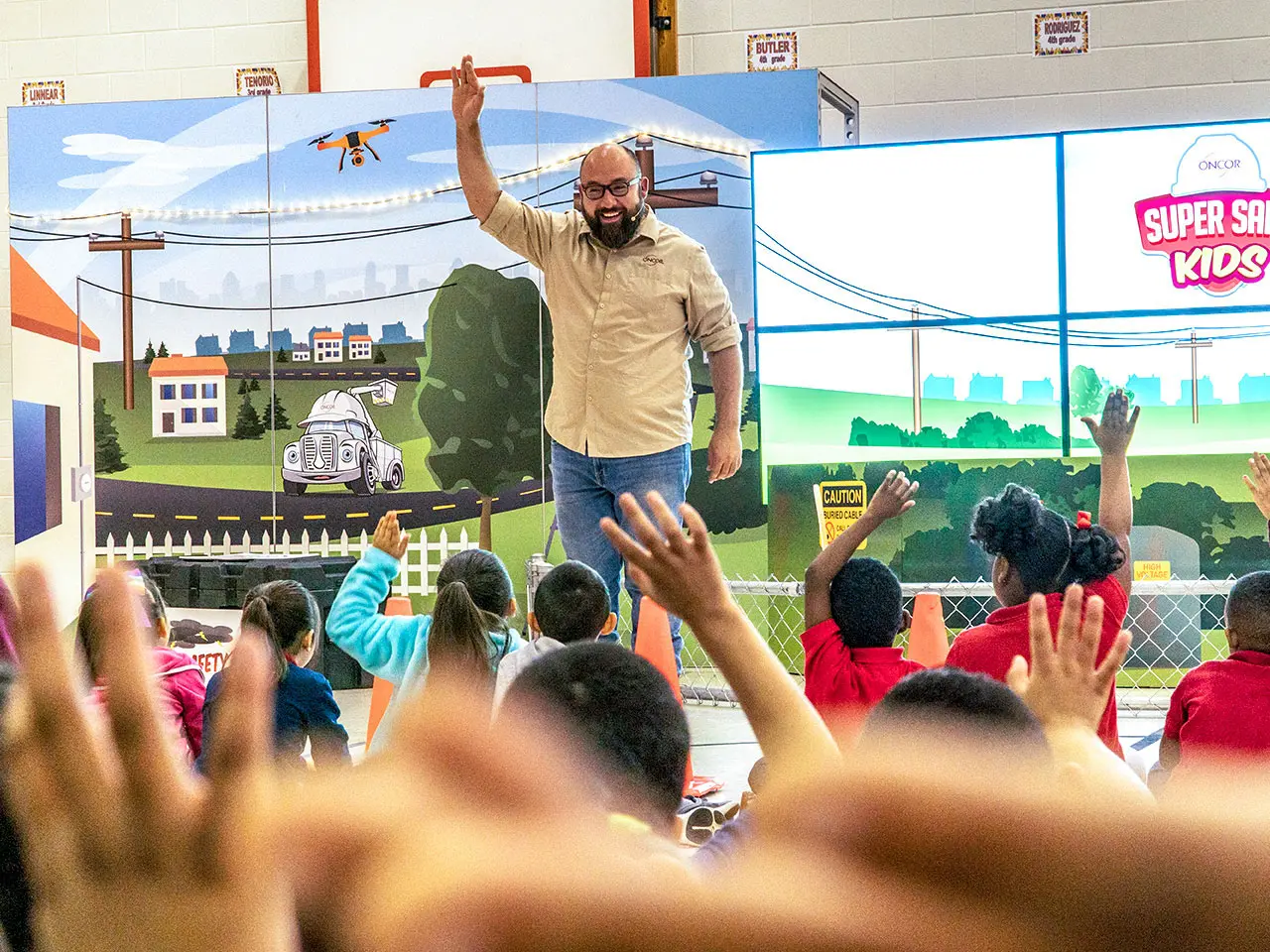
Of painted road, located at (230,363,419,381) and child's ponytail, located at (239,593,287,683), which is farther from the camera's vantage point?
painted road, located at (230,363,419,381)

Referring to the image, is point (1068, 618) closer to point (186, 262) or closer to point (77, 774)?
point (77, 774)

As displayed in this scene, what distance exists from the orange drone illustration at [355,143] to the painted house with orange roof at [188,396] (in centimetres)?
94

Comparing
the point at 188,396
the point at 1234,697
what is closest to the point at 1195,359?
the point at 1234,697

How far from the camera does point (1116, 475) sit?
9.00 ft

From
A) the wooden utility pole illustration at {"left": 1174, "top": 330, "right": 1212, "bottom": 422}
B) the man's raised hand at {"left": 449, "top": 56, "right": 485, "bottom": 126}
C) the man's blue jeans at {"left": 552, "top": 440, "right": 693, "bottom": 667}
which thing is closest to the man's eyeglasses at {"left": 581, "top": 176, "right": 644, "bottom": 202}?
the man's raised hand at {"left": 449, "top": 56, "right": 485, "bottom": 126}

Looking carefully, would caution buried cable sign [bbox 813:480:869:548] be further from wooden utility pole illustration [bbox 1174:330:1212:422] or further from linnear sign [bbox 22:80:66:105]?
linnear sign [bbox 22:80:66:105]

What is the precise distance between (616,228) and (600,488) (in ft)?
2.35

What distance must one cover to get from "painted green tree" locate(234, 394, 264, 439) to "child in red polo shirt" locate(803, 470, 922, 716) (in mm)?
3466

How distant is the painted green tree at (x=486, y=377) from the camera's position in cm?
507

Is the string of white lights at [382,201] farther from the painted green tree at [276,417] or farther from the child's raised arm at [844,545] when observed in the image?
the child's raised arm at [844,545]

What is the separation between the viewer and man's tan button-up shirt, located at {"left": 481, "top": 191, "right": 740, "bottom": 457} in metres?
3.63

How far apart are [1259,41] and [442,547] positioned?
13.1ft

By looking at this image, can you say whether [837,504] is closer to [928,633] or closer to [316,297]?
[928,633]

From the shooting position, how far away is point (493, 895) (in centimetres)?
35
